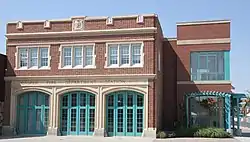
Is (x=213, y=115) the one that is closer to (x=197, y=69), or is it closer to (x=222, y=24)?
(x=197, y=69)

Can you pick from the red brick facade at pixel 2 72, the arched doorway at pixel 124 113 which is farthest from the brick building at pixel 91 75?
the red brick facade at pixel 2 72

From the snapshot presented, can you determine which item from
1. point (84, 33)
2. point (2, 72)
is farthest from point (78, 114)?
point (2, 72)

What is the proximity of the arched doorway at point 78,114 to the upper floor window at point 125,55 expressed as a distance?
2.80 meters

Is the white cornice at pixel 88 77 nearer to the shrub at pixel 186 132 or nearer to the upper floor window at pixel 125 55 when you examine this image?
the upper floor window at pixel 125 55

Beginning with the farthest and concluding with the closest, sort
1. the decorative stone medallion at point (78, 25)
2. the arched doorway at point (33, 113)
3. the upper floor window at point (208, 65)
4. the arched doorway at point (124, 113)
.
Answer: the upper floor window at point (208, 65)
the arched doorway at point (33, 113)
the decorative stone medallion at point (78, 25)
the arched doorway at point (124, 113)

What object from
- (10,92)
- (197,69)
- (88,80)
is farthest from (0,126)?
(197,69)

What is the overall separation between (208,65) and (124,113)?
8.12 m

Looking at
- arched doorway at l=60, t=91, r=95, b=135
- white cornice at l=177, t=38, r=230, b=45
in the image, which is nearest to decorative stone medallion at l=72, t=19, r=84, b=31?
arched doorway at l=60, t=91, r=95, b=135

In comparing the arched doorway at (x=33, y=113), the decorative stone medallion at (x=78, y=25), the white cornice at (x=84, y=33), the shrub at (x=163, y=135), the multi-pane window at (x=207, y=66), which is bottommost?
the shrub at (x=163, y=135)

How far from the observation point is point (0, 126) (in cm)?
2709

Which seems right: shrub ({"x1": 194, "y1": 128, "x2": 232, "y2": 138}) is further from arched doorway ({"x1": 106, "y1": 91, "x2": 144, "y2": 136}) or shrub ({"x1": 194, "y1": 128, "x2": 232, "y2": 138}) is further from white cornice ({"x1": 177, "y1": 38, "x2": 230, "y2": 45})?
white cornice ({"x1": 177, "y1": 38, "x2": 230, "y2": 45})

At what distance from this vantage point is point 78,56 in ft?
86.0

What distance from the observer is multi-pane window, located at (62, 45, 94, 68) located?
2600 centimetres

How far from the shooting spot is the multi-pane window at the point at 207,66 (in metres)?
28.5
